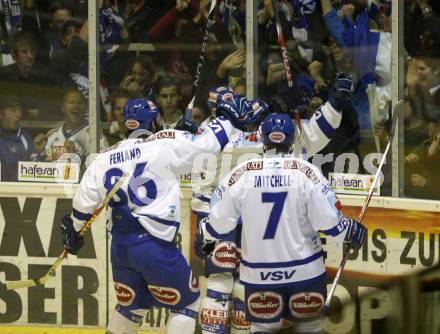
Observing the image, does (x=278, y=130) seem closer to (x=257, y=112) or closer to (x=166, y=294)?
(x=257, y=112)

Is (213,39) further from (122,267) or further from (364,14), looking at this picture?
(122,267)

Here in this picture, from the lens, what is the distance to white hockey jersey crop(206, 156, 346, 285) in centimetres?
562

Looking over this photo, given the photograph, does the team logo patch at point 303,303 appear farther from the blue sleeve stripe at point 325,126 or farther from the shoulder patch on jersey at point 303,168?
the blue sleeve stripe at point 325,126

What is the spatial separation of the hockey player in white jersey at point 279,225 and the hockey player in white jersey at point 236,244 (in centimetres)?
50

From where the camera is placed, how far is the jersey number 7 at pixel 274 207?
5.62 meters

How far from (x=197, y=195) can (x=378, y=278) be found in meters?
1.16

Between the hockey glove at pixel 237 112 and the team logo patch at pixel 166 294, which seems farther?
the hockey glove at pixel 237 112

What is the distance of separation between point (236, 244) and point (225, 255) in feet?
0.28

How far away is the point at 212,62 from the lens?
7363 millimetres

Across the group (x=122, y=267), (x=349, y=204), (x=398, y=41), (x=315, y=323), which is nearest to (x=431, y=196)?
(x=349, y=204)

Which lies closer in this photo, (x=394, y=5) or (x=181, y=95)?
(x=394, y=5)

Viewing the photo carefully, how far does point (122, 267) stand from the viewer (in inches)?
249

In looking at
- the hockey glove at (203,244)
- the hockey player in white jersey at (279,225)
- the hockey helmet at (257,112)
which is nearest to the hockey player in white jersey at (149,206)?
the hockey glove at (203,244)

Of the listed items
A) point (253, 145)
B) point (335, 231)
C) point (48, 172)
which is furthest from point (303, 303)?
point (48, 172)
